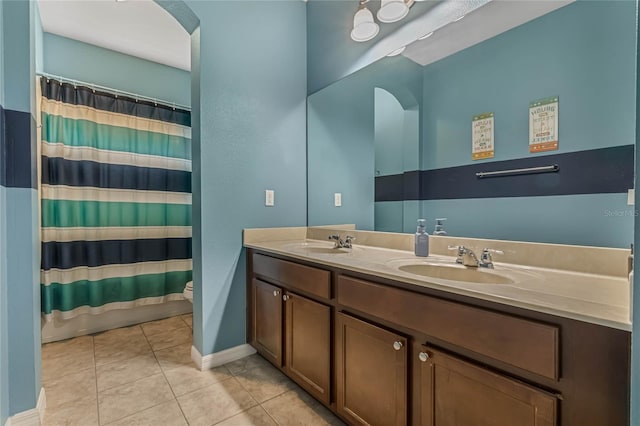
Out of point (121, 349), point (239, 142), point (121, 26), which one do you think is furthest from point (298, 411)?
point (121, 26)

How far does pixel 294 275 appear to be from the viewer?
157 cm

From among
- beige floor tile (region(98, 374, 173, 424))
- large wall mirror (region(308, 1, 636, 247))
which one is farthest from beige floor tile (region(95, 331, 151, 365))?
large wall mirror (region(308, 1, 636, 247))

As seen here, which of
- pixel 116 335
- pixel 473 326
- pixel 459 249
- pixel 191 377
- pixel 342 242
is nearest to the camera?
pixel 473 326

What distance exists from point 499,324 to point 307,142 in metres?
1.84

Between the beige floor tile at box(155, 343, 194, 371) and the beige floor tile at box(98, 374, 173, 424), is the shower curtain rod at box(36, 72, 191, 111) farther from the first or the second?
the beige floor tile at box(98, 374, 173, 424)

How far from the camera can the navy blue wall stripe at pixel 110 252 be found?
7.43 feet

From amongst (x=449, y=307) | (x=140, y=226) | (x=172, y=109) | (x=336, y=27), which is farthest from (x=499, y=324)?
(x=172, y=109)

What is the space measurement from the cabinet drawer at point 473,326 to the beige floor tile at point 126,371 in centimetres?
157

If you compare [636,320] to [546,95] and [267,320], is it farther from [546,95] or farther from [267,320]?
[267,320]

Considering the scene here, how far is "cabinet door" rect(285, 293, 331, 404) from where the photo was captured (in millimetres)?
1390

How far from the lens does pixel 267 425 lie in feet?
4.52

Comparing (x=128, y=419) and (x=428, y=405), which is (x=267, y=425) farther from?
(x=428, y=405)

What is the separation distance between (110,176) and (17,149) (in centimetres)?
123

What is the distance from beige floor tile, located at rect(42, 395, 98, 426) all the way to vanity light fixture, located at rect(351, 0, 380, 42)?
253 centimetres
